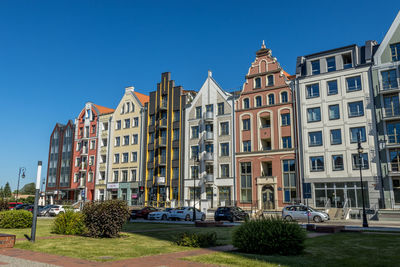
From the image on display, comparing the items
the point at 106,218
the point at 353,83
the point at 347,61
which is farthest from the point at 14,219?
the point at 347,61

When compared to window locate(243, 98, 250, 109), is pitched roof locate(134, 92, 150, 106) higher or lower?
higher

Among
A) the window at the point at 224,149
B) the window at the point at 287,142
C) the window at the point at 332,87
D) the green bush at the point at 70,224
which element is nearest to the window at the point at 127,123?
the window at the point at 224,149

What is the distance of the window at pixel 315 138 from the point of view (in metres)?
41.1

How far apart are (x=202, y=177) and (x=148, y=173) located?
10882 millimetres

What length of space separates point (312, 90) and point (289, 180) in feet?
35.7

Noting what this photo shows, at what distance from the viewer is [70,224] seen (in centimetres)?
1705

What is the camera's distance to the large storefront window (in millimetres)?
37688

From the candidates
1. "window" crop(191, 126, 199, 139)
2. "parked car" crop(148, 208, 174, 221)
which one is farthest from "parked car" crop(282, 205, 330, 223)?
"window" crop(191, 126, 199, 139)

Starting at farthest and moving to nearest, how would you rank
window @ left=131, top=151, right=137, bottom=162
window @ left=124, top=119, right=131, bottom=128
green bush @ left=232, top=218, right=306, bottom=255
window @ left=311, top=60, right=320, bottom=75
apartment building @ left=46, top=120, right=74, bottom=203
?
apartment building @ left=46, top=120, right=74, bottom=203 → window @ left=124, top=119, right=131, bottom=128 → window @ left=131, top=151, right=137, bottom=162 → window @ left=311, top=60, right=320, bottom=75 → green bush @ left=232, top=218, right=306, bottom=255

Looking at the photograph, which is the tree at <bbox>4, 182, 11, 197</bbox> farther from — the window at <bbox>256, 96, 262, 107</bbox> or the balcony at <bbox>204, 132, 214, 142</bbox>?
the window at <bbox>256, 96, 262, 107</bbox>

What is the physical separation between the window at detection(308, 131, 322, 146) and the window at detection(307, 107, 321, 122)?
1619mm

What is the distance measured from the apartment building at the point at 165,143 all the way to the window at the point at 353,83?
2318cm

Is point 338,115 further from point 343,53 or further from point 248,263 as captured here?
point 248,263

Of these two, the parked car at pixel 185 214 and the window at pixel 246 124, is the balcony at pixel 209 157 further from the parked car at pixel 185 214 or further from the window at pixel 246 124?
the parked car at pixel 185 214
